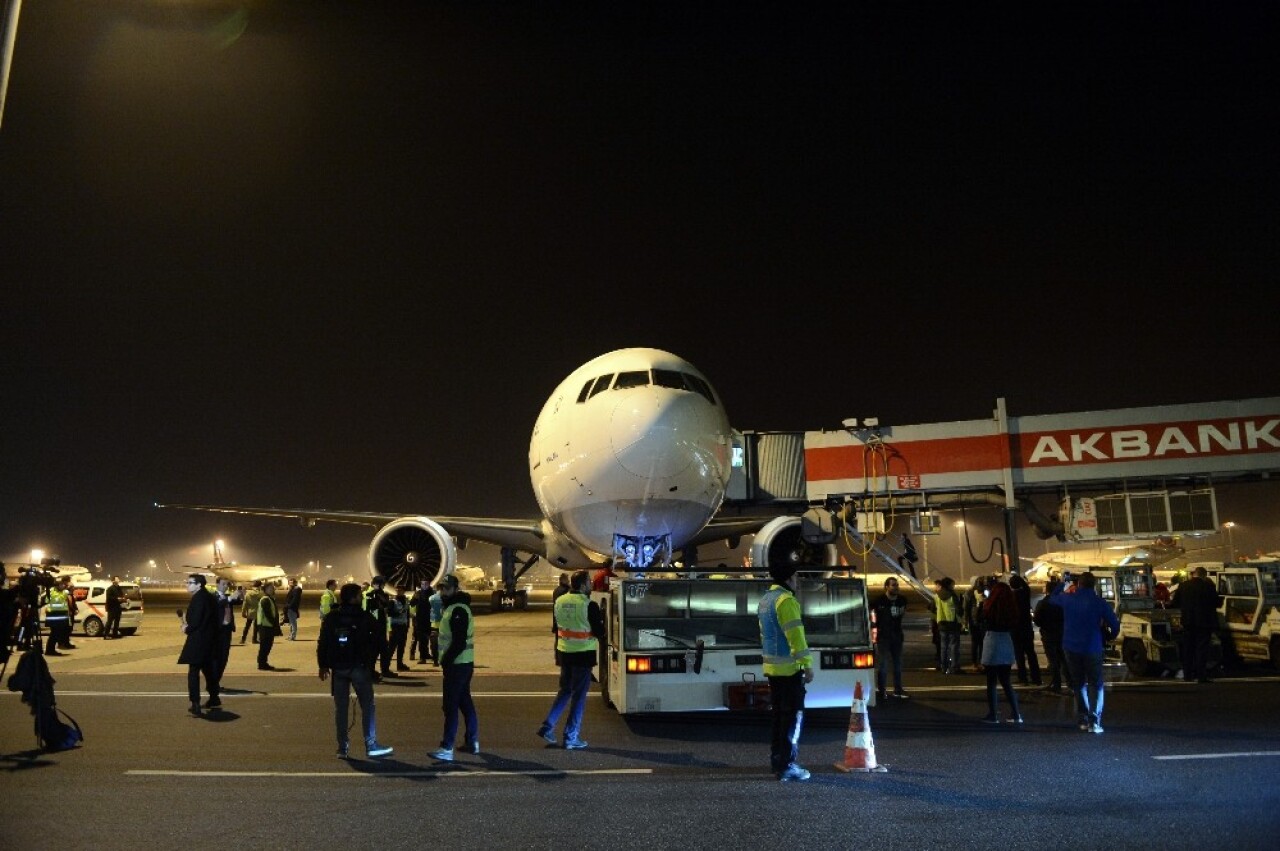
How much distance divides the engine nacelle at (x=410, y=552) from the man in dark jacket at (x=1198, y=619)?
12245 millimetres

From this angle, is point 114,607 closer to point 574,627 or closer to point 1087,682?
point 574,627

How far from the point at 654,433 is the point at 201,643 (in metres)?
6.09

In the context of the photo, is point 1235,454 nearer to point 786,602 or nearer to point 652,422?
point 652,422

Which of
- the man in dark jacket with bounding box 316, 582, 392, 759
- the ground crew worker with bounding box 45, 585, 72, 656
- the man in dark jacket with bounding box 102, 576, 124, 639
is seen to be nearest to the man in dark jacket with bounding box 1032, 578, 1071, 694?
the man in dark jacket with bounding box 316, 582, 392, 759

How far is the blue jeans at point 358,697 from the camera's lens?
797cm

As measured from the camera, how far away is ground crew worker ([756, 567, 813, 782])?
6918mm

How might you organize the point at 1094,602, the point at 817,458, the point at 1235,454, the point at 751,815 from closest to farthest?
1. the point at 751,815
2. the point at 1094,602
3. the point at 1235,454
4. the point at 817,458

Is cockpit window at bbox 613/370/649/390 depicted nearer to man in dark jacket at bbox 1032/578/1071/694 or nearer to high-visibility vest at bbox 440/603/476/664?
high-visibility vest at bbox 440/603/476/664

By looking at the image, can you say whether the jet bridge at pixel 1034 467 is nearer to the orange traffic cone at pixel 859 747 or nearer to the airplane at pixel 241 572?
the orange traffic cone at pixel 859 747

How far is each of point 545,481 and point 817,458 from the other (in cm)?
1029

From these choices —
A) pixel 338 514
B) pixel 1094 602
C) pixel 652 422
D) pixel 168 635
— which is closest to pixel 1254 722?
pixel 1094 602

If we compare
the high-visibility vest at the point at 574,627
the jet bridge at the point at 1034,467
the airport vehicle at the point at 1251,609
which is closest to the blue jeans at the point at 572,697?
the high-visibility vest at the point at 574,627

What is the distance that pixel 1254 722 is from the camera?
9320 millimetres

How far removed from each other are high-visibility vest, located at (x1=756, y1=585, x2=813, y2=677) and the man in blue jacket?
3.61m
